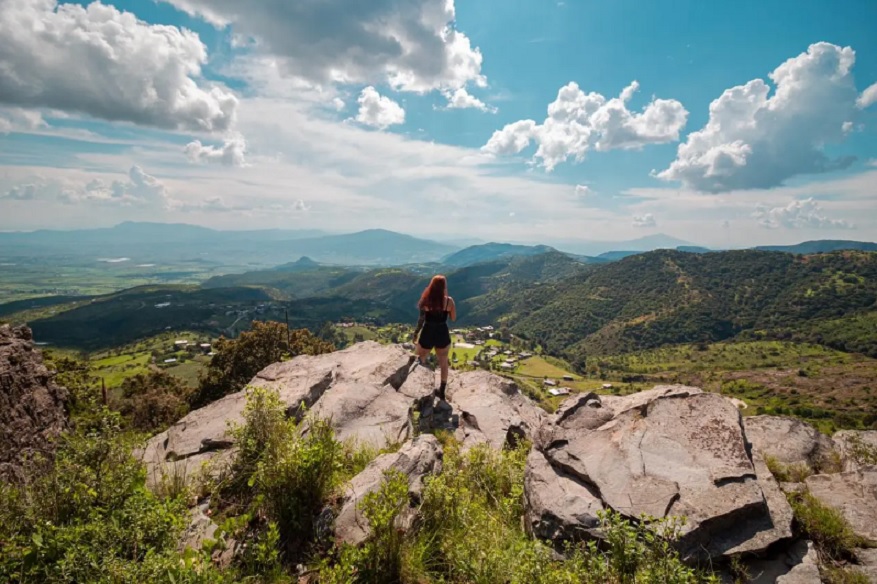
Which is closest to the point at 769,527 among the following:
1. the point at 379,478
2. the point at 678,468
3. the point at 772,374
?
the point at 678,468

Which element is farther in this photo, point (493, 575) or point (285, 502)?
point (285, 502)

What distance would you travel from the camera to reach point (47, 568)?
371 cm

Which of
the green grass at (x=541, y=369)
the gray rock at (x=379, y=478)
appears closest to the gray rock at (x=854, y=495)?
the gray rock at (x=379, y=478)

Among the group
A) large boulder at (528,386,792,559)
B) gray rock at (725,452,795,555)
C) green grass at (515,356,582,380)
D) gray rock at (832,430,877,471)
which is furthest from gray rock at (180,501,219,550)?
green grass at (515,356,582,380)

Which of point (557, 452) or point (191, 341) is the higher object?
point (557, 452)

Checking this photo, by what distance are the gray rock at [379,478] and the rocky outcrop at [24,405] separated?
23.3 feet

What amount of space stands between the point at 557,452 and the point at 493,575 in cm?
383

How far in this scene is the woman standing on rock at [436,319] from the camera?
1210cm

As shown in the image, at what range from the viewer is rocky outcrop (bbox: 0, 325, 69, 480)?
26.7 feet

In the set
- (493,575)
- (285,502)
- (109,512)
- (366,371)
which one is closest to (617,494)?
(493,575)

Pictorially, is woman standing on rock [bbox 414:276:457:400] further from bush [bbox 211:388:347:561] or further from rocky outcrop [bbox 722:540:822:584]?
rocky outcrop [bbox 722:540:822:584]

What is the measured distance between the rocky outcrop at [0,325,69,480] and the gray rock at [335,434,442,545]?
23.3 feet

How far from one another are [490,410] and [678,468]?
7.49 m

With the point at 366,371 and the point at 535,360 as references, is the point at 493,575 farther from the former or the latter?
the point at 535,360
